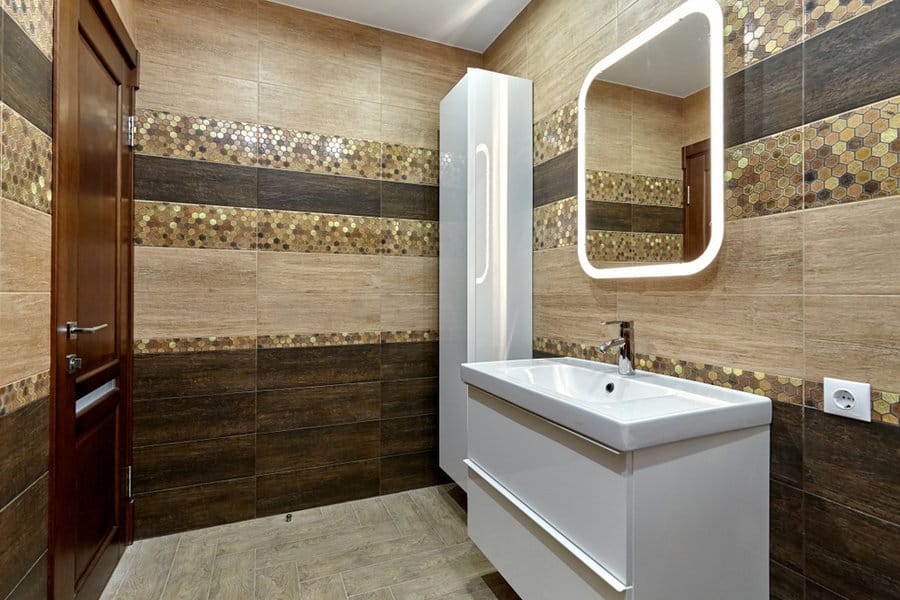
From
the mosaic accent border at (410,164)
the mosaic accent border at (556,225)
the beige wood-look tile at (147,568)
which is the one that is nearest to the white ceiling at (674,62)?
the mosaic accent border at (556,225)

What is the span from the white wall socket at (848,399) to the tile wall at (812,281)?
15mm

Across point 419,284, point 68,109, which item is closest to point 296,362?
point 419,284

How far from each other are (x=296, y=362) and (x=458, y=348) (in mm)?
868

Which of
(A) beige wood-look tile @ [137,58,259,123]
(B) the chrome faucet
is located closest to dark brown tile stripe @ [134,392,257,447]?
(A) beige wood-look tile @ [137,58,259,123]

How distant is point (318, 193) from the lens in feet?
7.72

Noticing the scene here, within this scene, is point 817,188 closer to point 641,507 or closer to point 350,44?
point 641,507

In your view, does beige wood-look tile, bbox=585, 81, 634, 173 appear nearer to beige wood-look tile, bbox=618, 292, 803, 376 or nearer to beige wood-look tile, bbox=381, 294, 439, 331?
beige wood-look tile, bbox=618, 292, 803, 376

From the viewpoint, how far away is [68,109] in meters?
1.35

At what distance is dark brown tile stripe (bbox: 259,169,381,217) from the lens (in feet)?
7.42

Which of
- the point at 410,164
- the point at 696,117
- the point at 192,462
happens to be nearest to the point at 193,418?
the point at 192,462

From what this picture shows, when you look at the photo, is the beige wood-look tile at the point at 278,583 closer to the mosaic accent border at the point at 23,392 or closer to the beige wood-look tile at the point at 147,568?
the beige wood-look tile at the point at 147,568

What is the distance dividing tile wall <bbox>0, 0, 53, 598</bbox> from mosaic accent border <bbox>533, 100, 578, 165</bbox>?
1812 millimetres

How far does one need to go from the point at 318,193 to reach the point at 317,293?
539 mm

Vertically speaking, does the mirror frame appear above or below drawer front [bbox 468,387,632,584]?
above
